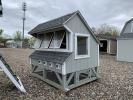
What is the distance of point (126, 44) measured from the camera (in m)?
16.3

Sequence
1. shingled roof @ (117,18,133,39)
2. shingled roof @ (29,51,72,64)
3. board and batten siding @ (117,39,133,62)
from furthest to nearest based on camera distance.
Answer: shingled roof @ (117,18,133,39), board and batten siding @ (117,39,133,62), shingled roof @ (29,51,72,64)

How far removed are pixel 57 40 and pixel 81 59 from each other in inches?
53.7

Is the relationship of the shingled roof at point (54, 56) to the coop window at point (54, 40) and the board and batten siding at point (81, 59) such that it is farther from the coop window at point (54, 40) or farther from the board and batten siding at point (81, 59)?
the coop window at point (54, 40)

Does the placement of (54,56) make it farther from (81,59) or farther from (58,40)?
(81,59)

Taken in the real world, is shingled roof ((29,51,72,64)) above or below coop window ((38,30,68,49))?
below

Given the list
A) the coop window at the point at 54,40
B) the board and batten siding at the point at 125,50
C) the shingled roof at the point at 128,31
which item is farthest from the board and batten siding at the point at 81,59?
the shingled roof at the point at 128,31

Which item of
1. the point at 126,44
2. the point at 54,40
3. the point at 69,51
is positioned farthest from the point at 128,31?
the point at 69,51

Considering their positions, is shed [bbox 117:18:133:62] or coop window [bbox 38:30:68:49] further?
shed [bbox 117:18:133:62]

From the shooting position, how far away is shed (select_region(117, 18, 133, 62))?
15.9 meters

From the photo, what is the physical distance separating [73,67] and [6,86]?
3.01 meters

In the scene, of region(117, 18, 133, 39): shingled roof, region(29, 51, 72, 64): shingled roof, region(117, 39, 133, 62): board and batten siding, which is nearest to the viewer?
region(29, 51, 72, 64): shingled roof

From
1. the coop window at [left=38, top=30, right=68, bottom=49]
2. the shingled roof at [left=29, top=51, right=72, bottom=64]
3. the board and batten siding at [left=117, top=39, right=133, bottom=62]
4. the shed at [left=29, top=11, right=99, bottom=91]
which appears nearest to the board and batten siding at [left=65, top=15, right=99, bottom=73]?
the shed at [left=29, top=11, right=99, bottom=91]

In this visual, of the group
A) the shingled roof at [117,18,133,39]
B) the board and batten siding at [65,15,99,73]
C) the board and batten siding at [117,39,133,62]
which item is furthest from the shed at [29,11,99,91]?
the shingled roof at [117,18,133,39]

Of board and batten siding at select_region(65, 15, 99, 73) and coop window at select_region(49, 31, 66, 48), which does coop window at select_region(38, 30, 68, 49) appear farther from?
board and batten siding at select_region(65, 15, 99, 73)
